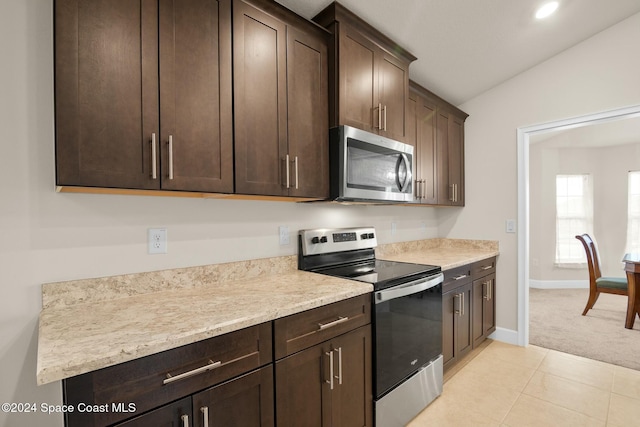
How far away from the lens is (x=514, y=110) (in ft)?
9.88

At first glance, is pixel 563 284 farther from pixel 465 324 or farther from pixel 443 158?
pixel 443 158

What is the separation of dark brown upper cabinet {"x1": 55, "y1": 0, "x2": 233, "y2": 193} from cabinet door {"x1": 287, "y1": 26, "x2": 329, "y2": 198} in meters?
0.36

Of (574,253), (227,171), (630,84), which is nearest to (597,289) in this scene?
(574,253)

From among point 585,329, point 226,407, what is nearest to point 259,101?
point 226,407

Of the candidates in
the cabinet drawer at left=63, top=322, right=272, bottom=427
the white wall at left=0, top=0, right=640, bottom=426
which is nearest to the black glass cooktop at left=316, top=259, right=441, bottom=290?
the white wall at left=0, top=0, right=640, bottom=426

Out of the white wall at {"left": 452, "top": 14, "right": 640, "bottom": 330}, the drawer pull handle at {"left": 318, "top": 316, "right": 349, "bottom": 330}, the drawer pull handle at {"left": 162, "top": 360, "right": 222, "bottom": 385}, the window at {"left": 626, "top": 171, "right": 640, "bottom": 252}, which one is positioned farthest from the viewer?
the window at {"left": 626, "top": 171, "right": 640, "bottom": 252}

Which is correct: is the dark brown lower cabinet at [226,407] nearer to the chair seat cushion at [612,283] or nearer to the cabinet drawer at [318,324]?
the cabinet drawer at [318,324]

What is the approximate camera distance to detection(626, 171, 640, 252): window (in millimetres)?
4836

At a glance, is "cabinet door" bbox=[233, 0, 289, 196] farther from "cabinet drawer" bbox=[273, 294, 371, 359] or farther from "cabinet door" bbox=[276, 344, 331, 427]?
"cabinet door" bbox=[276, 344, 331, 427]

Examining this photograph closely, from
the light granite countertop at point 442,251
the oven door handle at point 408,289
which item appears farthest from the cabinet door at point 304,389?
the light granite countertop at point 442,251

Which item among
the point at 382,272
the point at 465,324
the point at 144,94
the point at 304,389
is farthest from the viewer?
the point at 465,324

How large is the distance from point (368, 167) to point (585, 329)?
3348mm

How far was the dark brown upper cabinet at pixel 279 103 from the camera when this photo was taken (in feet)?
4.78

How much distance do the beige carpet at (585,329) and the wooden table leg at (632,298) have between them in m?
0.10
